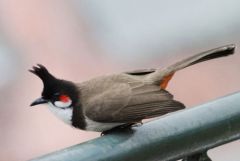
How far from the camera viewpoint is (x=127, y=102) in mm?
2707

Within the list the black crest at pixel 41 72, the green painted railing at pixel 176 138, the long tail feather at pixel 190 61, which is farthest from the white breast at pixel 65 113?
Answer: the green painted railing at pixel 176 138

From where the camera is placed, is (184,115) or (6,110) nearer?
(184,115)

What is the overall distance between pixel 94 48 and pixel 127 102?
3.32 m

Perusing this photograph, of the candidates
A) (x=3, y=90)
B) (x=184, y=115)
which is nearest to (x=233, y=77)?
(x=3, y=90)

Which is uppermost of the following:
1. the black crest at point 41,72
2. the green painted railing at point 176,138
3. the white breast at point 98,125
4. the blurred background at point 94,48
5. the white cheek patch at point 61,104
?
the black crest at point 41,72

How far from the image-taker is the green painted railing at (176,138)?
6.44 feet

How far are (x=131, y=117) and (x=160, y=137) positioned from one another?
0.63m

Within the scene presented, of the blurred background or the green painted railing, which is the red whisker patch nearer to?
the green painted railing

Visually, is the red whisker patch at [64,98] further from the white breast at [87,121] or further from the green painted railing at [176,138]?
the green painted railing at [176,138]

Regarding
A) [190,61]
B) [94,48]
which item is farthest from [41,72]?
[94,48]

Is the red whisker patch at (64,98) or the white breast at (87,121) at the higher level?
the red whisker patch at (64,98)

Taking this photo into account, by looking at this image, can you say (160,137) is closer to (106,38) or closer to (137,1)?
(106,38)

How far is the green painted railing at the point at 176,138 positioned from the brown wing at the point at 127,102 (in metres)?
0.50

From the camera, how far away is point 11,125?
17.4 ft
